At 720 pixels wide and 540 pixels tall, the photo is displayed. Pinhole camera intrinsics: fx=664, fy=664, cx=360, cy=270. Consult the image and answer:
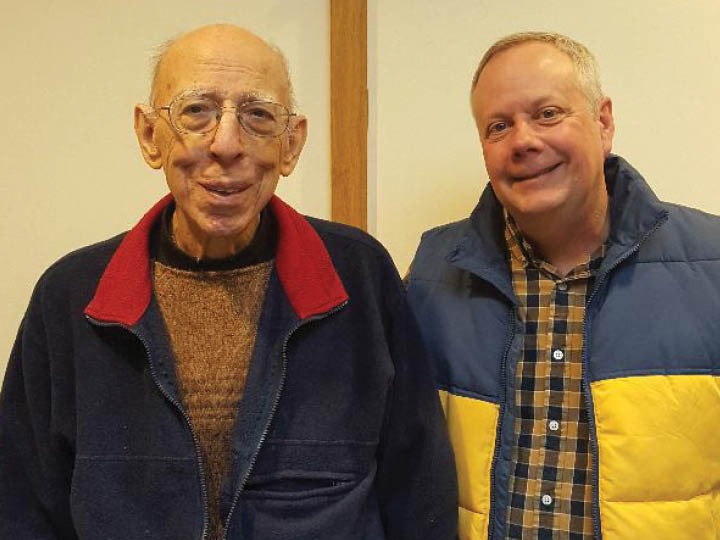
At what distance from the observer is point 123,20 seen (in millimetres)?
1643

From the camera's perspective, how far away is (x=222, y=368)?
45.8 inches

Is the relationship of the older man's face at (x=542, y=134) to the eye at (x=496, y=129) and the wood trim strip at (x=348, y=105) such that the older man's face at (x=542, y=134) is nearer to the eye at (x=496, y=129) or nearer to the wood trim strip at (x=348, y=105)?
the eye at (x=496, y=129)

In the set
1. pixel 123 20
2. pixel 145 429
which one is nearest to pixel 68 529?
pixel 145 429

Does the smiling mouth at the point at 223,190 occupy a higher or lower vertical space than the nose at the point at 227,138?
lower

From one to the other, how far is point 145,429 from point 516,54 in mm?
966

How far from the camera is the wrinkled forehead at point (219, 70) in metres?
1.06

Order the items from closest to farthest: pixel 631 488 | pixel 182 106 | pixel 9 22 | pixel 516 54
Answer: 1. pixel 182 106
2. pixel 631 488
3. pixel 516 54
4. pixel 9 22

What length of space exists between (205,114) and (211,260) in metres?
0.27

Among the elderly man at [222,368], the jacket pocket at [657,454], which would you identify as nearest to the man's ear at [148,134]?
the elderly man at [222,368]

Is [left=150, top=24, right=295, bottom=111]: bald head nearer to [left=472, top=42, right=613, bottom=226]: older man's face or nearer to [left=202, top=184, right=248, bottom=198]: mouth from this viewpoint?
[left=202, top=184, right=248, bottom=198]: mouth

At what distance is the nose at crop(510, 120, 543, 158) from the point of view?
1238mm

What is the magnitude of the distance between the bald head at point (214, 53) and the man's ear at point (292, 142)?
0.05 metres

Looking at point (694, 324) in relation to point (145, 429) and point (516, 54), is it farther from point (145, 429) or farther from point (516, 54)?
point (145, 429)

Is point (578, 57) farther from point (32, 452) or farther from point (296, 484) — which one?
point (32, 452)
